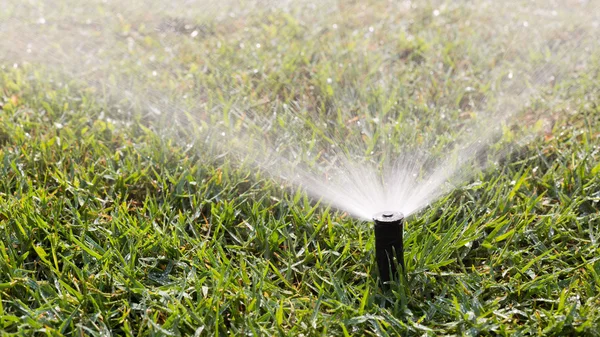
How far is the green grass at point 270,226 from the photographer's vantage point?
1.80 meters

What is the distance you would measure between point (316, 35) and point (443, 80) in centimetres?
104

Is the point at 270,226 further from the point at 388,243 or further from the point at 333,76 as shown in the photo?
the point at 333,76

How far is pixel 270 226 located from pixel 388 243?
537 millimetres

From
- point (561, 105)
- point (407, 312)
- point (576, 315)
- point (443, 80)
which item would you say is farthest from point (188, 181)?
point (561, 105)

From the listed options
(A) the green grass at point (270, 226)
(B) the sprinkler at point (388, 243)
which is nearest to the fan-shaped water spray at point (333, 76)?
(A) the green grass at point (270, 226)

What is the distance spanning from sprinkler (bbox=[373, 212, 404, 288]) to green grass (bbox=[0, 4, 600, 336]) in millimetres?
55

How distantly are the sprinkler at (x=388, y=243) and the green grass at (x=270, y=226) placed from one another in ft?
0.18

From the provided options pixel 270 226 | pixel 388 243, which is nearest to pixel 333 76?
pixel 270 226

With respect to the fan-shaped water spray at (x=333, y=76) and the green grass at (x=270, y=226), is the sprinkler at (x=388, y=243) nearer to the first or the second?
the green grass at (x=270, y=226)

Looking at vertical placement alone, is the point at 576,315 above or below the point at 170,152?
below

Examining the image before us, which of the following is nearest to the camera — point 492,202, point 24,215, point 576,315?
point 576,315

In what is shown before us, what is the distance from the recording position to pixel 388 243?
1.75m

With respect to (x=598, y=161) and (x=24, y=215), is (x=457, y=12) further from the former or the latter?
(x=24, y=215)

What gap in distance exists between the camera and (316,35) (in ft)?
13.4
